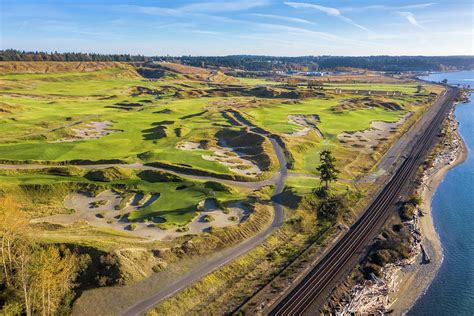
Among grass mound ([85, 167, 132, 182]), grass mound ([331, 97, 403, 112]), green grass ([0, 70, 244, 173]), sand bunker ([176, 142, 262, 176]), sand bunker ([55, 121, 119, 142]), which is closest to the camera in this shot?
grass mound ([85, 167, 132, 182])

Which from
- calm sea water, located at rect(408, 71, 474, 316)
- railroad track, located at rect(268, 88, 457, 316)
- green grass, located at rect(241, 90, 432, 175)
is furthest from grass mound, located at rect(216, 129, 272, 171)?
calm sea water, located at rect(408, 71, 474, 316)

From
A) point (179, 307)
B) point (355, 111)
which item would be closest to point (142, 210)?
point (179, 307)

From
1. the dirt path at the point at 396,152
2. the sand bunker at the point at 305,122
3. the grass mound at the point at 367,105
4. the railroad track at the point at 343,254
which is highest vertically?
the grass mound at the point at 367,105

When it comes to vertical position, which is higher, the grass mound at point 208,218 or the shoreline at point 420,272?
the grass mound at point 208,218

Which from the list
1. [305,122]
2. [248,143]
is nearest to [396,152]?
[305,122]

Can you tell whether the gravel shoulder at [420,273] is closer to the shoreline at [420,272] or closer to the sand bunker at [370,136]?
the shoreline at [420,272]

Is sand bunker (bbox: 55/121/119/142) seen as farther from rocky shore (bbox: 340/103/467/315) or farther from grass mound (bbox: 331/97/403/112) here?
grass mound (bbox: 331/97/403/112)

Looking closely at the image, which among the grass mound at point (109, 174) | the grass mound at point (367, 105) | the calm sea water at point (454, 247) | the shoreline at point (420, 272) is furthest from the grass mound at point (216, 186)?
the grass mound at point (367, 105)
